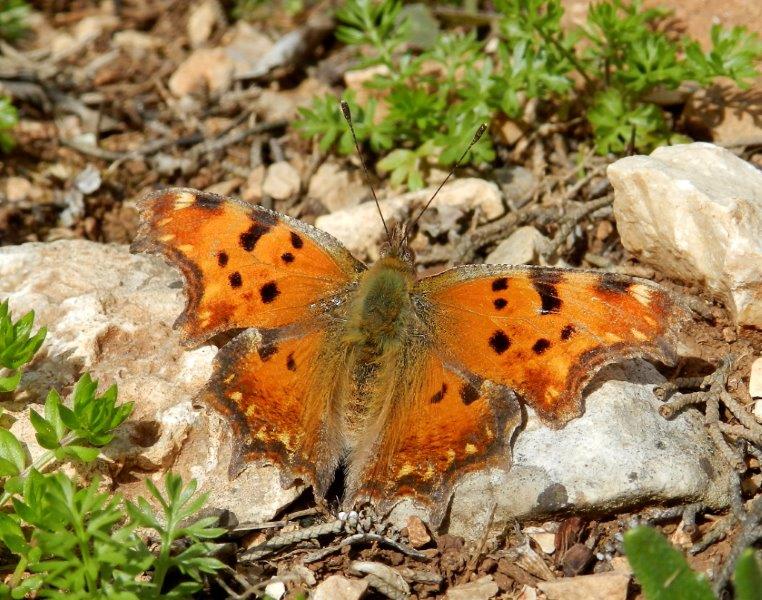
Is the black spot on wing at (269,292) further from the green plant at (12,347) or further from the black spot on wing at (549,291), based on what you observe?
the black spot on wing at (549,291)

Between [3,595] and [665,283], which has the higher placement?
[665,283]

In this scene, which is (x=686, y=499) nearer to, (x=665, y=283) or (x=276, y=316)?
(x=665, y=283)

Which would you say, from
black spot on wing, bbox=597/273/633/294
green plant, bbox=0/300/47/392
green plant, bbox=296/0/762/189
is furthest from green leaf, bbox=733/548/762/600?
green plant, bbox=296/0/762/189

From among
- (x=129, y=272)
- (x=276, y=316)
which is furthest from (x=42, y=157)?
(x=276, y=316)

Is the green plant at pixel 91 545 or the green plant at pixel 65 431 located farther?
the green plant at pixel 65 431

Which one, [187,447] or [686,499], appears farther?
[187,447]

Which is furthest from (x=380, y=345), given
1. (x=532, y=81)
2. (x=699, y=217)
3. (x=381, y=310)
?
(x=532, y=81)

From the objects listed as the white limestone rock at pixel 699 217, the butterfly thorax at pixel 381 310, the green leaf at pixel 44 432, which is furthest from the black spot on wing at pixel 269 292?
the white limestone rock at pixel 699 217
